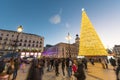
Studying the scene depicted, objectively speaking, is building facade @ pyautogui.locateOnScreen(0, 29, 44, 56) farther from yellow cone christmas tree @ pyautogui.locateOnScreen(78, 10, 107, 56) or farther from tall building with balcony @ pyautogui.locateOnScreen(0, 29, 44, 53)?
yellow cone christmas tree @ pyautogui.locateOnScreen(78, 10, 107, 56)

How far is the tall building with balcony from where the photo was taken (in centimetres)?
5156

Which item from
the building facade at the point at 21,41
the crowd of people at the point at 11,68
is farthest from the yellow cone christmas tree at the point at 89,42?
the building facade at the point at 21,41

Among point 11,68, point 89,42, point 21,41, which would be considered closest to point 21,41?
point 21,41

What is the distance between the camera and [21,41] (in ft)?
189

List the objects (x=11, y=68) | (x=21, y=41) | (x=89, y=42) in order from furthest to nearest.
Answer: (x=21, y=41) → (x=89, y=42) → (x=11, y=68)

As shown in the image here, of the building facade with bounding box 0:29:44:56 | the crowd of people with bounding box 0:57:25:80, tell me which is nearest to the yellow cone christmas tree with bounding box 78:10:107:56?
the crowd of people with bounding box 0:57:25:80

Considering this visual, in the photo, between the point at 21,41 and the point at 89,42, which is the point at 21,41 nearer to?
the point at 21,41

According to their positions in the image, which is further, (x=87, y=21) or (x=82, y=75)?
(x=87, y=21)

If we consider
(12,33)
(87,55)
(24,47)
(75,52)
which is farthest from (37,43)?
(87,55)

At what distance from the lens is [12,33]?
181ft

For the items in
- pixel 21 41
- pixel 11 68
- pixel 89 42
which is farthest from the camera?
pixel 21 41

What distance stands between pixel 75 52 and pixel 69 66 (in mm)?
77380

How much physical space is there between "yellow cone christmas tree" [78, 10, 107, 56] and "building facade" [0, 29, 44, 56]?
35.8 m

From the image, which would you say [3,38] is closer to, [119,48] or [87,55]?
[87,55]
